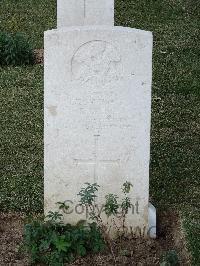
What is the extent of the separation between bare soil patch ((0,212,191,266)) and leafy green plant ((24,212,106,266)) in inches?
3.1

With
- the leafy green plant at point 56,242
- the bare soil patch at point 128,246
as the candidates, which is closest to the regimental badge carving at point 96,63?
the leafy green plant at point 56,242

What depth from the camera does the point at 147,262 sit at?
5.10 metres

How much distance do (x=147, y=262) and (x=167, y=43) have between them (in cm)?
554

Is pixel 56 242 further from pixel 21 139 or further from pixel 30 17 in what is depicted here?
pixel 30 17

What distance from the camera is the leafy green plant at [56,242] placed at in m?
5.02

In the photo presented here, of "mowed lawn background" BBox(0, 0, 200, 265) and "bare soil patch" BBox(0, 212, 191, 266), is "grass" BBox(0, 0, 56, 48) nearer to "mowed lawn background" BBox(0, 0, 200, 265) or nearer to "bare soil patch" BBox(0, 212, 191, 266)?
"mowed lawn background" BBox(0, 0, 200, 265)

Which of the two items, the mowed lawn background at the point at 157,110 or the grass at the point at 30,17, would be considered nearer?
the mowed lawn background at the point at 157,110

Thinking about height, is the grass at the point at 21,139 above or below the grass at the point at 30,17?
below

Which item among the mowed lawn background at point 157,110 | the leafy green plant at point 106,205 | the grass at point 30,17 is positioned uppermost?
Result: the grass at point 30,17

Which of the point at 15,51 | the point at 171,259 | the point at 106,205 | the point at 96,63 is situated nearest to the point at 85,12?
the point at 96,63

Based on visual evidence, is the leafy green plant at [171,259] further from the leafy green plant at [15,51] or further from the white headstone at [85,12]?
the leafy green plant at [15,51]

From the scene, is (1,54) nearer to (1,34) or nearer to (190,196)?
(1,34)

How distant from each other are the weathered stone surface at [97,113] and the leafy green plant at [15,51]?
14.0 ft

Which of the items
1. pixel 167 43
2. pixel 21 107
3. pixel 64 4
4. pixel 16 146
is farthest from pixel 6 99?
pixel 167 43
